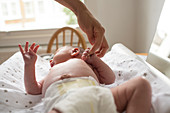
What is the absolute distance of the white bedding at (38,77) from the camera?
2.50 feet

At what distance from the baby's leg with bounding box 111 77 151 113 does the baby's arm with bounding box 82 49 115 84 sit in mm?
350

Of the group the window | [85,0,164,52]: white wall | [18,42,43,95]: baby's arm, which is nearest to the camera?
[18,42,43,95]: baby's arm

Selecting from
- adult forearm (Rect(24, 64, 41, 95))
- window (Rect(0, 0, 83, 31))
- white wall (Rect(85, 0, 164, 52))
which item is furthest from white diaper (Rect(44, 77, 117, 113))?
window (Rect(0, 0, 83, 31))

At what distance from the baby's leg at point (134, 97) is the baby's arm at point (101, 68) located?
350 mm

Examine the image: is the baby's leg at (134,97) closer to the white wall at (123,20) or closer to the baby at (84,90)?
the baby at (84,90)

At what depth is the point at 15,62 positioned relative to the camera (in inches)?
56.6

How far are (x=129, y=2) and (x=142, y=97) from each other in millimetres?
1730

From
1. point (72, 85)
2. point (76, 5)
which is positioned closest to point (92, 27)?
point (76, 5)

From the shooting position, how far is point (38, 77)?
4.55 feet

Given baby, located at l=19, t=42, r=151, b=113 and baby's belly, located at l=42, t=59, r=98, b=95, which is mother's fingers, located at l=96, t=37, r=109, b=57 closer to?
baby, located at l=19, t=42, r=151, b=113

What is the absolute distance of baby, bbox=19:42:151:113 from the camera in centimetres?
67

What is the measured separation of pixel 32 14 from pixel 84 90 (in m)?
2.31

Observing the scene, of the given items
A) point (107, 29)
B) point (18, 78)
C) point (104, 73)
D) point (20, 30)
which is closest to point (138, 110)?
point (104, 73)

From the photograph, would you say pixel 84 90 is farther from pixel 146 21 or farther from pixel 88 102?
pixel 146 21
